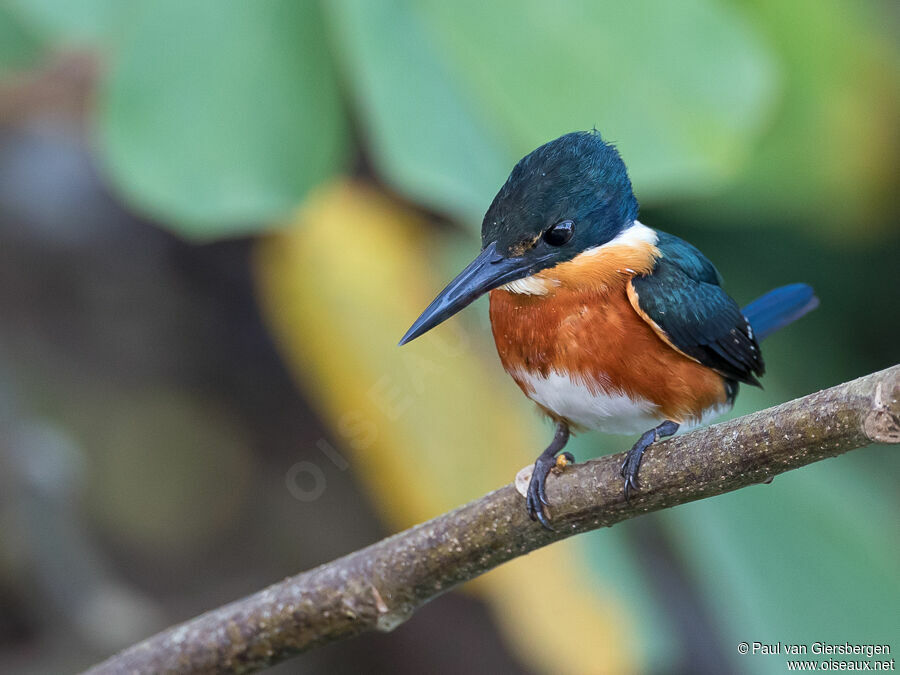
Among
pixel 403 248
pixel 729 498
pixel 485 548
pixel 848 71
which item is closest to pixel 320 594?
pixel 485 548

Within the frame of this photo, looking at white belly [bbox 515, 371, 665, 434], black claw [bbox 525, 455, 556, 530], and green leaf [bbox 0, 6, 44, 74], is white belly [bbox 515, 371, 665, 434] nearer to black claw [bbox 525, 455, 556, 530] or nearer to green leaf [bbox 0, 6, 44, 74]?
black claw [bbox 525, 455, 556, 530]

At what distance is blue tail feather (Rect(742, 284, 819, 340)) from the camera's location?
1.20 m

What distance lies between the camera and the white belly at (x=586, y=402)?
3.31ft

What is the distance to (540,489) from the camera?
3.13ft

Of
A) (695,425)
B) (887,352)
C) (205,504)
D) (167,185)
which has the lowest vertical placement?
(205,504)

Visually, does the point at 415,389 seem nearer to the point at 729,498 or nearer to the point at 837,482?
the point at 729,498

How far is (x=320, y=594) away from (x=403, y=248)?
2.96 feet

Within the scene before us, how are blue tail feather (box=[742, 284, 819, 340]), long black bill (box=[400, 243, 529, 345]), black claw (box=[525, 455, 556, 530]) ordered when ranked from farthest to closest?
blue tail feather (box=[742, 284, 819, 340])
black claw (box=[525, 455, 556, 530])
long black bill (box=[400, 243, 529, 345])

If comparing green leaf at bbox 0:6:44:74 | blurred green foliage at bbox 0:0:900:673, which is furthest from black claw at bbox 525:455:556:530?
green leaf at bbox 0:6:44:74

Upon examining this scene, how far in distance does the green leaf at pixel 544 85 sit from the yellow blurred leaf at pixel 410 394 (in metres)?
0.28

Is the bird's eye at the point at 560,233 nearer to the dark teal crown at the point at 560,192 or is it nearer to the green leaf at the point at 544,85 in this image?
the dark teal crown at the point at 560,192

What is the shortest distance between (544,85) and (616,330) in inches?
18.2

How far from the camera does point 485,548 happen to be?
3.29 ft

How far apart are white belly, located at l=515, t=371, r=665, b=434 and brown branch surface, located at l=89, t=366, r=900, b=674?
0.22 ft
